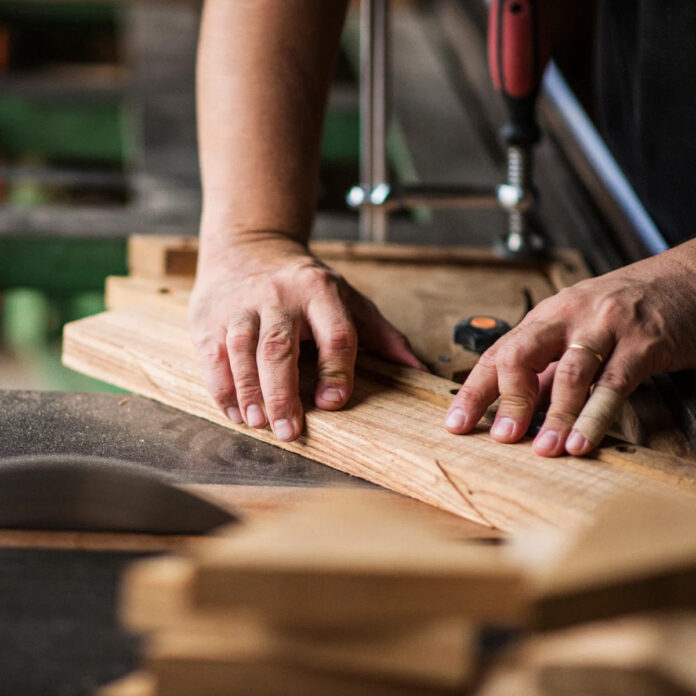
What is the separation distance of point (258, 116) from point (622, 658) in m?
0.88

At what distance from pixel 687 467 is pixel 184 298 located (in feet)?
2.26

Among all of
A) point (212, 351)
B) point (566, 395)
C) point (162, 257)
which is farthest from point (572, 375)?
point (162, 257)

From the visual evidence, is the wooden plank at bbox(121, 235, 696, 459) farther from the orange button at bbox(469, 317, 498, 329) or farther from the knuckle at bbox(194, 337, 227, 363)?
the knuckle at bbox(194, 337, 227, 363)

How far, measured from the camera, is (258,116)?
3.58 ft

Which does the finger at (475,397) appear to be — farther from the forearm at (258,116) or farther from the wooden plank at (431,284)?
the forearm at (258,116)

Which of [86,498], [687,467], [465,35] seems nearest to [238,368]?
[86,498]

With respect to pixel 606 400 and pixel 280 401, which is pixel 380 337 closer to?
pixel 280 401

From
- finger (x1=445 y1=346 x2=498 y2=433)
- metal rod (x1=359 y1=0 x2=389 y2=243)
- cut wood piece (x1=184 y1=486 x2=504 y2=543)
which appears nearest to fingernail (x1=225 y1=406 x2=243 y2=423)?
cut wood piece (x1=184 y1=486 x2=504 y2=543)

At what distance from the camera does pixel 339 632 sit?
0.36m

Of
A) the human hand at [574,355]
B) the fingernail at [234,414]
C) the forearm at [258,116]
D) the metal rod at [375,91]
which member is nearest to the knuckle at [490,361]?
the human hand at [574,355]

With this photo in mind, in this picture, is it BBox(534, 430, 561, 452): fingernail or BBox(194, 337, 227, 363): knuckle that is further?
BBox(194, 337, 227, 363): knuckle

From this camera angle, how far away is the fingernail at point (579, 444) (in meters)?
0.75

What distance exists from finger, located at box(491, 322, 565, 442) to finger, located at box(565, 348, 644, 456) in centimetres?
5

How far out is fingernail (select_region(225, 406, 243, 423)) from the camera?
2.87ft
